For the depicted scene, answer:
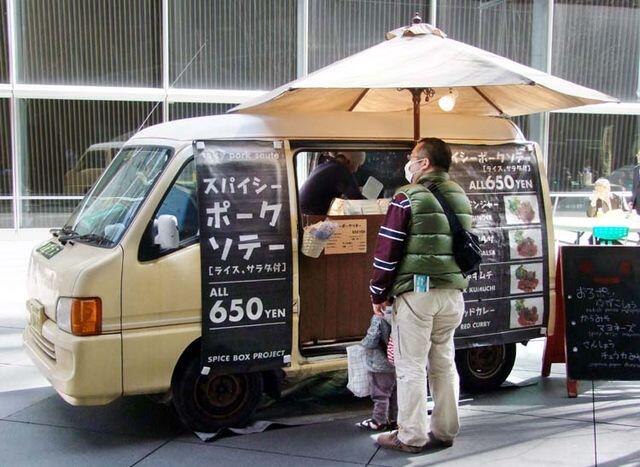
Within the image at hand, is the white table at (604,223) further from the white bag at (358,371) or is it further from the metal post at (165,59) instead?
the metal post at (165,59)

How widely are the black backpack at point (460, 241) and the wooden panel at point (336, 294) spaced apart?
3.53 feet

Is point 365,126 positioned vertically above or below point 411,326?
above

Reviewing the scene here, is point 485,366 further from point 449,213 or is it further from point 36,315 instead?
point 36,315

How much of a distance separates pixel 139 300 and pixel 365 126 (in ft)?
6.50

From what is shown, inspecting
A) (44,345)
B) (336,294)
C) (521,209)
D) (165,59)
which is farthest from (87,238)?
(165,59)

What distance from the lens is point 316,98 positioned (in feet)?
18.3

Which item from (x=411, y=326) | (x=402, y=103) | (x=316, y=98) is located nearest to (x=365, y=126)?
(x=316, y=98)

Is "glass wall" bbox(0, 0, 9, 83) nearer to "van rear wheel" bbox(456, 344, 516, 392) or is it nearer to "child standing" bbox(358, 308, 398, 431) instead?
"van rear wheel" bbox(456, 344, 516, 392)

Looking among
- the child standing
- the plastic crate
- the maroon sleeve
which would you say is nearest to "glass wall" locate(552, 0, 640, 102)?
the plastic crate

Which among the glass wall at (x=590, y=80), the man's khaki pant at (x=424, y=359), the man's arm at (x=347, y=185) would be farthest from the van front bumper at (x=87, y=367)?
the glass wall at (x=590, y=80)

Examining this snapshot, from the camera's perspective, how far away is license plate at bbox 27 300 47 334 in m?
4.88

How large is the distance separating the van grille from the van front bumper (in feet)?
0.27

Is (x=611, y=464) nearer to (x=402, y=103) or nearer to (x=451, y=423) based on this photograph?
(x=451, y=423)

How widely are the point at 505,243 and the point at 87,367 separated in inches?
120
